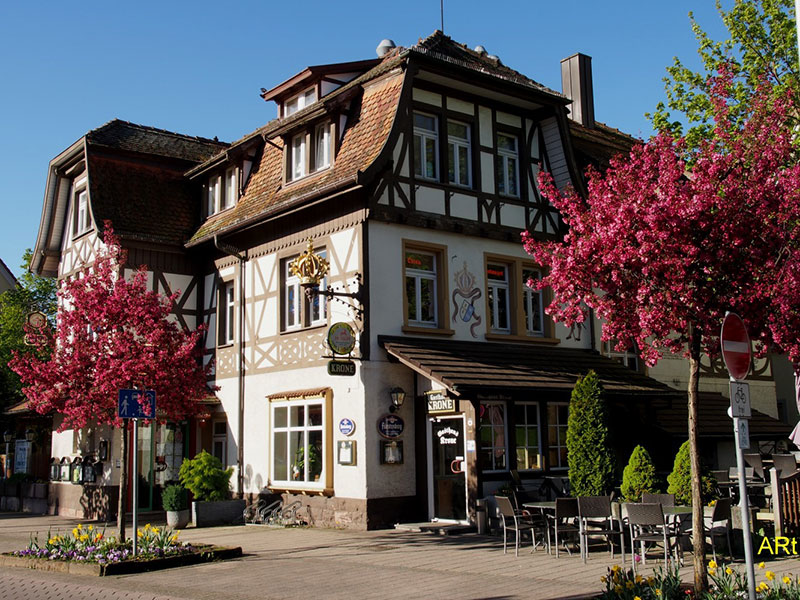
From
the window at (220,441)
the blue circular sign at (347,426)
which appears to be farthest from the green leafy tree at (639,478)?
the window at (220,441)

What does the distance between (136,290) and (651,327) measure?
28.9 feet

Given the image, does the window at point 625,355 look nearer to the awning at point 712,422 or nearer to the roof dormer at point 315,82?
the awning at point 712,422

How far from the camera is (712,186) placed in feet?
30.6

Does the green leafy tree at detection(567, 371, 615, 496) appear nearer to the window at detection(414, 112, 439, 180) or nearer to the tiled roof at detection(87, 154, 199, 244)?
the window at detection(414, 112, 439, 180)

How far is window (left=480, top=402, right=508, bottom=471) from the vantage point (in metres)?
17.3

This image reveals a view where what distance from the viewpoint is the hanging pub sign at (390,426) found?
1703 centimetres

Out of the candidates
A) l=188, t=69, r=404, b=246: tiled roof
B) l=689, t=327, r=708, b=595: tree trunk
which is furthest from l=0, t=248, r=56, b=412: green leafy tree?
l=689, t=327, r=708, b=595: tree trunk

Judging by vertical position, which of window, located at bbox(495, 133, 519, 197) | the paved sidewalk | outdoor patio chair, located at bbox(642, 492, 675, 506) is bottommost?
the paved sidewalk

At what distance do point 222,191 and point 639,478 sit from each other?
13.8 metres

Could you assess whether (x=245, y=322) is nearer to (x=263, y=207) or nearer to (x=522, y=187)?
(x=263, y=207)

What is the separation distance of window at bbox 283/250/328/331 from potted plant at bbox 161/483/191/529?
414 centimetres

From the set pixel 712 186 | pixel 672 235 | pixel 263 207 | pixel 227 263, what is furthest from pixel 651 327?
pixel 227 263

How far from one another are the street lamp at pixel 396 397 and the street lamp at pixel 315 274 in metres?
1.60

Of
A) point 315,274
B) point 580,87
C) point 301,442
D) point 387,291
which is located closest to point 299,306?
point 315,274
